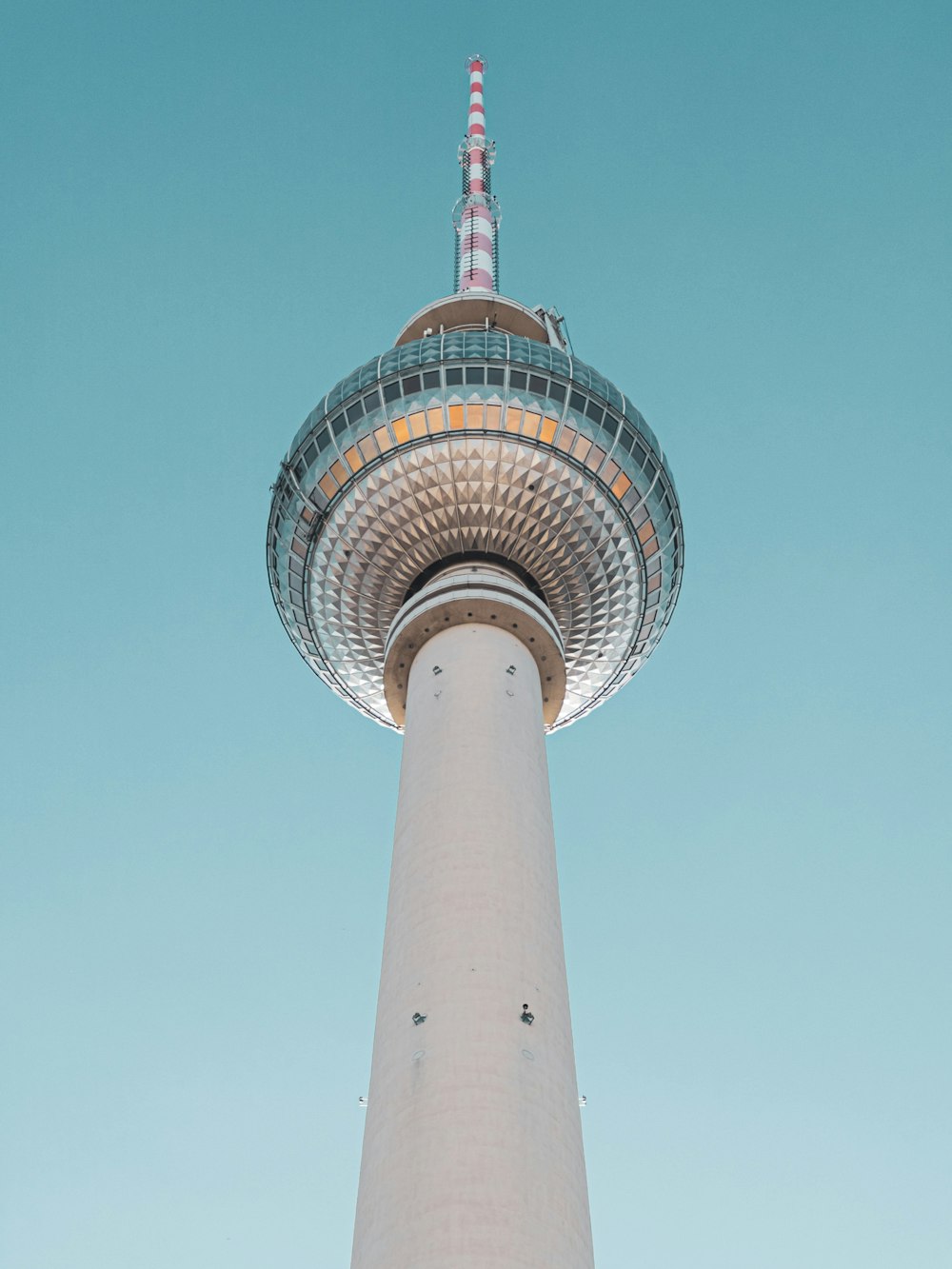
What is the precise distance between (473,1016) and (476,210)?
41.7 meters

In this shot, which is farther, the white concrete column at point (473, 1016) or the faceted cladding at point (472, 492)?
the faceted cladding at point (472, 492)

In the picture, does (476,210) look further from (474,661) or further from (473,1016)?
(473,1016)

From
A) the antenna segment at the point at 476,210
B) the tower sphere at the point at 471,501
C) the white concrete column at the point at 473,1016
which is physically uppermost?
the antenna segment at the point at 476,210

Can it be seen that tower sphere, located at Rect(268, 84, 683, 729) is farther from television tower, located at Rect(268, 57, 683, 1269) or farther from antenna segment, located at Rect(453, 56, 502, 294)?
antenna segment, located at Rect(453, 56, 502, 294)

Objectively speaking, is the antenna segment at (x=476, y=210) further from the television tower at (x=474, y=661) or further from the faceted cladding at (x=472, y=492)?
the faceted cladding at (x=472, y=492)

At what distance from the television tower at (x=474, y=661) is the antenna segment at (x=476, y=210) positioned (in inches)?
221

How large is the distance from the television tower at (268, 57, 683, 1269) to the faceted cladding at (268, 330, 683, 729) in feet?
0.23

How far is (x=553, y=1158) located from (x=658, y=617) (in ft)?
71.7

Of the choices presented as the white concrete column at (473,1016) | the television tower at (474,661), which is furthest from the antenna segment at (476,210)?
the white concrete column at (473,1016)

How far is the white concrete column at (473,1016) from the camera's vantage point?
22188 mm

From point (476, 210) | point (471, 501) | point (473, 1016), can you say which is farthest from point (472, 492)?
point (476, 210)

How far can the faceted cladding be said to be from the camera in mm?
37125

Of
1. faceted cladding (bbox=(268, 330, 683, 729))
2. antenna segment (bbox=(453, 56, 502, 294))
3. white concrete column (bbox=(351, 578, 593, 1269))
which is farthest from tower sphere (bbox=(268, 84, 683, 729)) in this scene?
antenna segment (bbox=(453, 56, 502, 294))

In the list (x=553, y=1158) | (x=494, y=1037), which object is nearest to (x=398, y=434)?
(x=494, y=1037)
